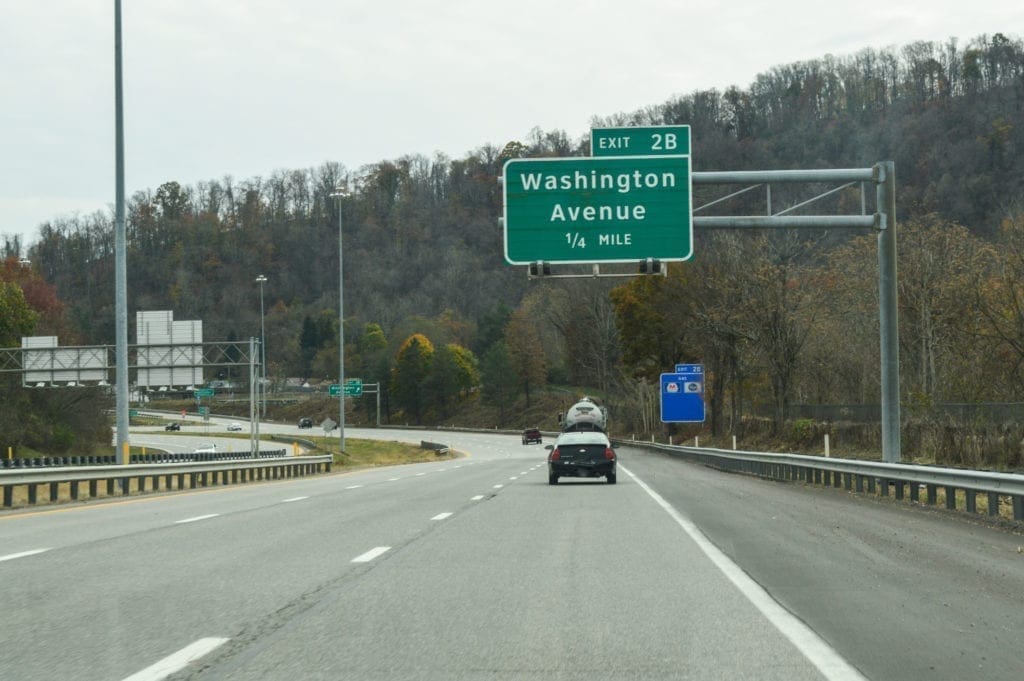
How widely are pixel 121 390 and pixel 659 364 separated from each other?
2243 inches

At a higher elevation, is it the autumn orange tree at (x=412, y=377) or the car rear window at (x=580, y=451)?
the autumn orange tree at (x=412, y=377)

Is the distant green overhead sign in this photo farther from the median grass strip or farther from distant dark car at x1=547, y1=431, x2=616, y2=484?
the median grass strip

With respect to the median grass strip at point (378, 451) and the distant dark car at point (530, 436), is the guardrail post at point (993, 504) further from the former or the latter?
the distant dark car at point (530, 436)

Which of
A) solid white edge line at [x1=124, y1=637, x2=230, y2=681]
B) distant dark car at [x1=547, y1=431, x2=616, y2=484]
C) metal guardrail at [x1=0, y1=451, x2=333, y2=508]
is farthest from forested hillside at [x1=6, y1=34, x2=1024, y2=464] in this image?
solid white edge line at [x1=124, y1=637, x2=230, y2=681]

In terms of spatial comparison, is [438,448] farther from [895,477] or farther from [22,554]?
[22,554]

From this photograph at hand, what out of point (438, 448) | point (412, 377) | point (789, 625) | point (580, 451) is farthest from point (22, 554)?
point (412, 377)

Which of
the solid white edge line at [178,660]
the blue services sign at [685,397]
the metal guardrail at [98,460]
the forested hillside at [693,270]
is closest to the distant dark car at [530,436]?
the forested hillside at [693,270]

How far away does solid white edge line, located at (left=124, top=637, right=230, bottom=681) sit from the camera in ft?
20.5

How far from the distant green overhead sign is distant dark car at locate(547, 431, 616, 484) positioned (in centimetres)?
658

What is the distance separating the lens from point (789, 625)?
7.93m

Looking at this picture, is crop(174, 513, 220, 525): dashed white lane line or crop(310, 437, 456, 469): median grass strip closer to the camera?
crop(174, 513, 220, 525): dashed white lane line

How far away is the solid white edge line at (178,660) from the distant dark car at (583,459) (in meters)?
21.5

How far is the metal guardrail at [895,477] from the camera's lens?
16562mm

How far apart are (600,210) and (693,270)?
→ 124 feet
